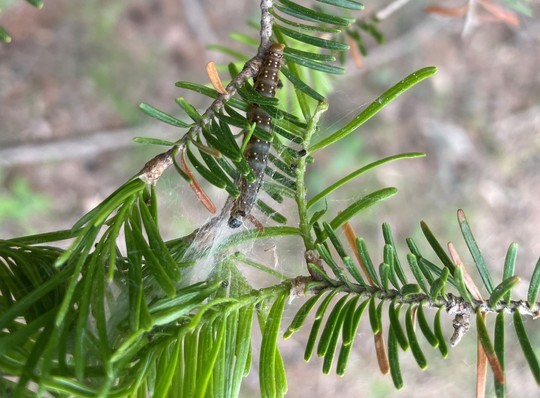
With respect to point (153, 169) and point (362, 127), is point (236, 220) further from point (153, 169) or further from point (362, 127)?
point (362, 127)

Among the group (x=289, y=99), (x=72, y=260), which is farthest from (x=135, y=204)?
(x=289, y=99)

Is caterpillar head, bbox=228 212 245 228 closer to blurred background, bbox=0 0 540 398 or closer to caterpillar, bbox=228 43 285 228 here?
caterpillar, bbox=228 43 285 228

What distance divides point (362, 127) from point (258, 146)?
1987mm

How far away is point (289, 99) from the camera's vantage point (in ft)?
3.65

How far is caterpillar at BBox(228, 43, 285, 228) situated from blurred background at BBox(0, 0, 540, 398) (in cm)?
145

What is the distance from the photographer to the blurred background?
2178 mm

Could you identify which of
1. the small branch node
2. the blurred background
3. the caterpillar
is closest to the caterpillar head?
the caterpillar

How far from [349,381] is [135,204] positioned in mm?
2257

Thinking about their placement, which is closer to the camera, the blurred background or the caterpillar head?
the caterpillar head

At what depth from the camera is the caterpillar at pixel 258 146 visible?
59 centimetres

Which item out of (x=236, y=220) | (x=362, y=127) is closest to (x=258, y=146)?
(x=236, y=220)

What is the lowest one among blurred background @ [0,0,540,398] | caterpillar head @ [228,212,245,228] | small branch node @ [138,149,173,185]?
caterpillar head @ [228,212,245,228]

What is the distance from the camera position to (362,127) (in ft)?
8.18

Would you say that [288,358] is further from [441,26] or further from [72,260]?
[72,260]
